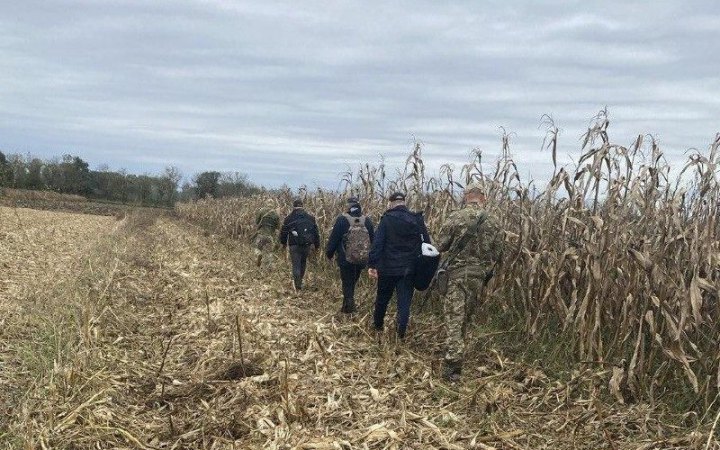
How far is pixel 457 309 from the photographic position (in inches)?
234

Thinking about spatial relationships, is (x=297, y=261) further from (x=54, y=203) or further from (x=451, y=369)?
(x=54, y=203)

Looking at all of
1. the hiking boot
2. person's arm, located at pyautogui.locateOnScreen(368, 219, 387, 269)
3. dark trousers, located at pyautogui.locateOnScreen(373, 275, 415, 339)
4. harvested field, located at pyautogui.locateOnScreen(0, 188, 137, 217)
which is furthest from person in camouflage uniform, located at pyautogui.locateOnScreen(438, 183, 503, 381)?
harvested field, located at pyautogui.locateOnScreen(0, 188, 137, 217)

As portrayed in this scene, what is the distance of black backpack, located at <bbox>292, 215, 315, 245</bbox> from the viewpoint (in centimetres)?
1018

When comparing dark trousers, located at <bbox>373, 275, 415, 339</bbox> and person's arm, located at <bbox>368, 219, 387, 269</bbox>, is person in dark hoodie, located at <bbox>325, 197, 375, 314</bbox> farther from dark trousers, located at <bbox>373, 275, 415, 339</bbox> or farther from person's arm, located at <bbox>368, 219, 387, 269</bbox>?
person's arm, located at <bbox>368, 219, 387, 269</bbox>

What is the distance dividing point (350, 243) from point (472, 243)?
2388mm

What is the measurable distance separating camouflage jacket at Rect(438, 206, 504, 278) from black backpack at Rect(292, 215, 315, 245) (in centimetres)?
437

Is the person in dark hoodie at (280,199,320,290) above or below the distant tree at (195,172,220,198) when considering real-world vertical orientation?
below

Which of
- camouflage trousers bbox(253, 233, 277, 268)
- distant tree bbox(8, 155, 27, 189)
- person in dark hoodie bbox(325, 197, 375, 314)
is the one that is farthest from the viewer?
distant tree bbox(8, 155, 27, 189)

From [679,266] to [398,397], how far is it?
9.05 feet

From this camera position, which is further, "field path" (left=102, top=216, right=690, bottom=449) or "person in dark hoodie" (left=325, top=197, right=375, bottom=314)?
"person in dark hoodie" (left=325, top=197, right=375, bottom=314)

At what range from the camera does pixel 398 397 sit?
202 inches

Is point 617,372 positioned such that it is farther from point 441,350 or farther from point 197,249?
point 197,249

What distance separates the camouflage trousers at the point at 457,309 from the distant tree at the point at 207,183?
54372 millimetres

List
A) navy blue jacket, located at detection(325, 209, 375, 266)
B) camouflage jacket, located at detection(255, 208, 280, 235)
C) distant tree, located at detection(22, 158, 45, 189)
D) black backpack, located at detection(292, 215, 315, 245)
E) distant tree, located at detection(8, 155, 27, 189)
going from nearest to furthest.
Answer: navy blue jacket, located at detection(325, 209, 375, 266) → black backpack, located at detection(292, 215, 315, 245) → camouflage jacket, located at detection(255, 208, 280, 235) → distant tree, located at detection(8, 155, 27, 189) → distant tree, located at detection(22, 158, 45, 189)
